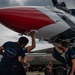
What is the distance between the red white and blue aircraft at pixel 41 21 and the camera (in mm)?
11641

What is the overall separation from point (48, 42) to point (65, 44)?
221cm

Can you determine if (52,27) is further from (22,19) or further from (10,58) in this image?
(10,58)

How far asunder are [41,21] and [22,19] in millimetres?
757

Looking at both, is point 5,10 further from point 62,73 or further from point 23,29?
point 62,73

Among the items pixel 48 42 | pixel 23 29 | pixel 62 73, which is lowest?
pixel 62 73

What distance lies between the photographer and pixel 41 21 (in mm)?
12219

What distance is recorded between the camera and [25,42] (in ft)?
33.9

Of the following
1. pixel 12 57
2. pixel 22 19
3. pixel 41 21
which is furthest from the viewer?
pixel 41 21

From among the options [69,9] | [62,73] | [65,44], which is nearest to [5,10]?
[65,44]

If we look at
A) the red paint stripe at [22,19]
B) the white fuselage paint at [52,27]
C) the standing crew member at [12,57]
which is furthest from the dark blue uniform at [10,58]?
the white fuselage paint at [52,27]

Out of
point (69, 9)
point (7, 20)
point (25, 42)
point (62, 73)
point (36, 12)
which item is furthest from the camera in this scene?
Result: point (62, 73)

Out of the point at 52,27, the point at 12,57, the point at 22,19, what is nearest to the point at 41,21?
the point at 52,27

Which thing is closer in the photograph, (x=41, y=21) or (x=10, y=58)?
(x=10, y=58)

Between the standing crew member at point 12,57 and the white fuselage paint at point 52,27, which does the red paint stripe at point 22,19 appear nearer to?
the white fuselage paint at point 52,27
